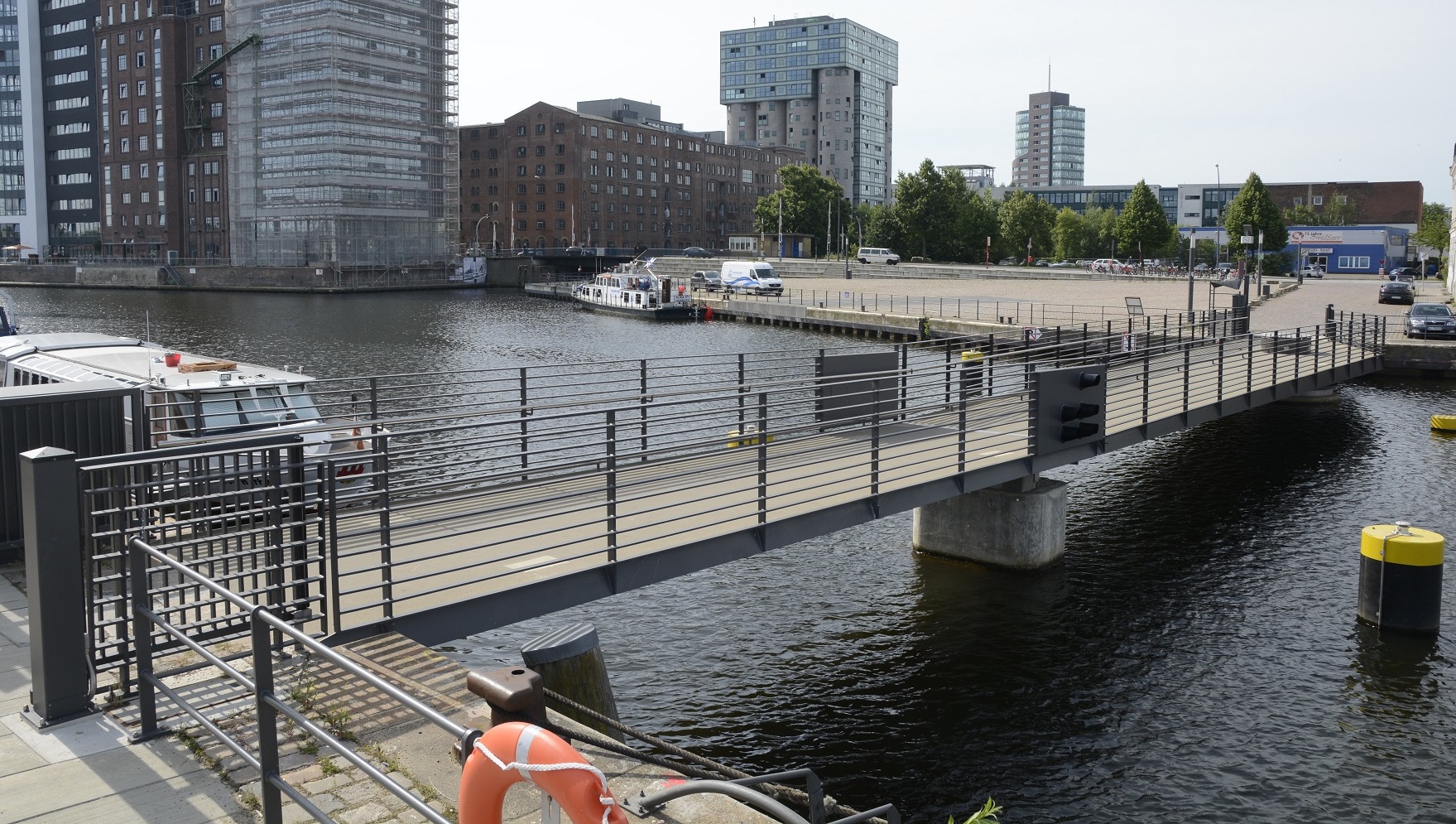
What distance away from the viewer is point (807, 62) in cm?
19950

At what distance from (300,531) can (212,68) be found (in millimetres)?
121319

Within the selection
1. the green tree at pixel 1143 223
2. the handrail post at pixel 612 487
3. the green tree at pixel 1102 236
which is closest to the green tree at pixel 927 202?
the green tree at pixel 1143 223

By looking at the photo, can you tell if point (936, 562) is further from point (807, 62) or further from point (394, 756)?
point (807, 62)

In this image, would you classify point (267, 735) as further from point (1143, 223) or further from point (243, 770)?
point (1143, 223)

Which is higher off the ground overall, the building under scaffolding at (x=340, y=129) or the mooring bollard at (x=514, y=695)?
the building under scaffolding at (x=340, y=129)

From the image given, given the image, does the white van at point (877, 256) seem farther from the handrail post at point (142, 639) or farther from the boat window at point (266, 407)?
the handrail post at point (142, 639)

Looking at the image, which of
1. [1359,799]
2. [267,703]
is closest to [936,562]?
[1359,799]

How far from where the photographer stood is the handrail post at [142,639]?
6.36 meters

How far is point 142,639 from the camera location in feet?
20.9

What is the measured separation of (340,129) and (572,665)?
104m

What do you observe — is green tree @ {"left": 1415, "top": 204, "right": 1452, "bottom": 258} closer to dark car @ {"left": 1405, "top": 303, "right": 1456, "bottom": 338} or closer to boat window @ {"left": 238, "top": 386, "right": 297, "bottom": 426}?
dark car @ {"left": 1405, "top": 303, "right": 1456, "bottom": 338}

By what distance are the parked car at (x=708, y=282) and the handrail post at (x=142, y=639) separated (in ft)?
260

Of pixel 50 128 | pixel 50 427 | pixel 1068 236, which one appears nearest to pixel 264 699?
pixel 50 427

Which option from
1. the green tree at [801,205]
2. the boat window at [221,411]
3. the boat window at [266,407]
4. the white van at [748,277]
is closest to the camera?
the boat window at [221,411]
